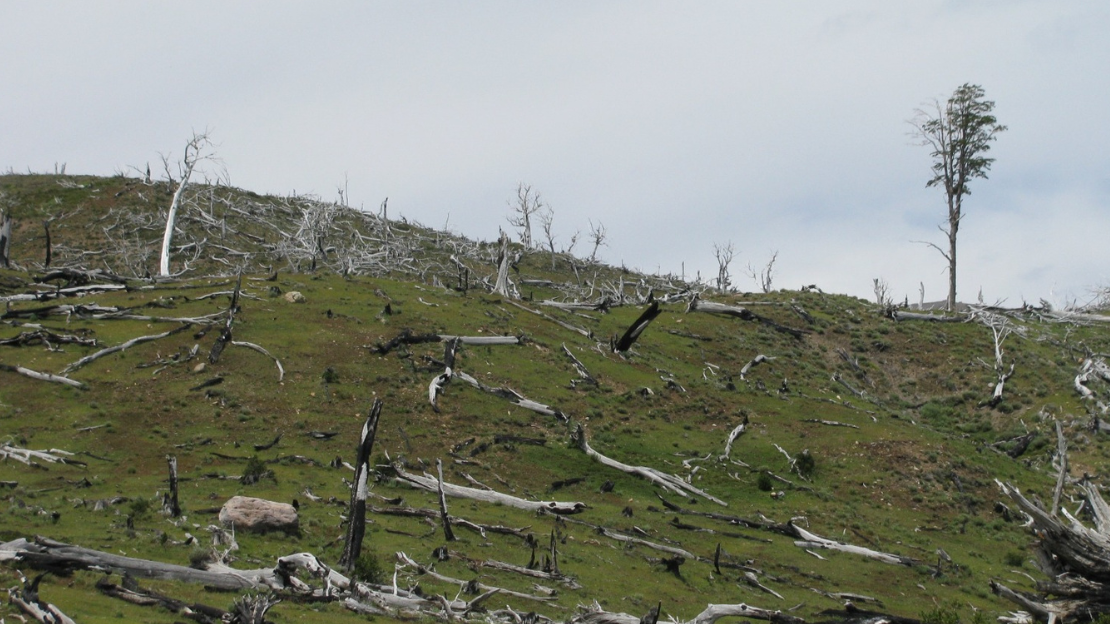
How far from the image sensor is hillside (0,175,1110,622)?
23.7 metres

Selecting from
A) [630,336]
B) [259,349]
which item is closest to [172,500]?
[259,349]

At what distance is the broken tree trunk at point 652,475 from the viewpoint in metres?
35.6

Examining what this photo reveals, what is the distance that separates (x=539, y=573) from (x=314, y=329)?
23893mm

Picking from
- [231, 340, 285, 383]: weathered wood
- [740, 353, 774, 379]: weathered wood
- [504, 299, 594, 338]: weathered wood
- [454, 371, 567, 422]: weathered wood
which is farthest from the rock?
[740, 353, 774, 379]: weathered wood

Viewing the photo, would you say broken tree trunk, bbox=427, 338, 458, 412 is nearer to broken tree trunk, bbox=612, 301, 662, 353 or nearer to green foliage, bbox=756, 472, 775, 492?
broken tree trunk, bbox=612, 301, 662, 353

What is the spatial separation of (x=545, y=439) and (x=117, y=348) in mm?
18863

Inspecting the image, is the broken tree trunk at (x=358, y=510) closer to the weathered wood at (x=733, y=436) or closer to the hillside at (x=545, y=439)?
the hillside at (x=545, y=439)

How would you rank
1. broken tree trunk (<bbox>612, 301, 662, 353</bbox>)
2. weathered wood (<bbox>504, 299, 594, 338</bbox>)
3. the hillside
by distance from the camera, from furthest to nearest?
1. weathered wood (<bbox>504, 299, 594, 338</bbox>)
2. broken tree trunk (<bbox>612, 301, 662, 353</bbox>)
3. the hillside

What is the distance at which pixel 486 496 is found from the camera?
104 ft

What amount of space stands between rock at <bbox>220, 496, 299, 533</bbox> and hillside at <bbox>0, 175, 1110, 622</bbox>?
0.36 metres

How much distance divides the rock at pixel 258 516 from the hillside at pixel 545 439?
36cm

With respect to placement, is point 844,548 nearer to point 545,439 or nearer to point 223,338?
point 545,439

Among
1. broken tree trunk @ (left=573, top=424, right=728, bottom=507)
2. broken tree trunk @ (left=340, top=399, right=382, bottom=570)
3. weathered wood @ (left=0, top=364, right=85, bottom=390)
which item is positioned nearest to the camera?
broken tree trunk @ (left=340, top=399, right=382, bottom=570)

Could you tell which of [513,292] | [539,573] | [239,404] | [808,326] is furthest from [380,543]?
[808,326]
